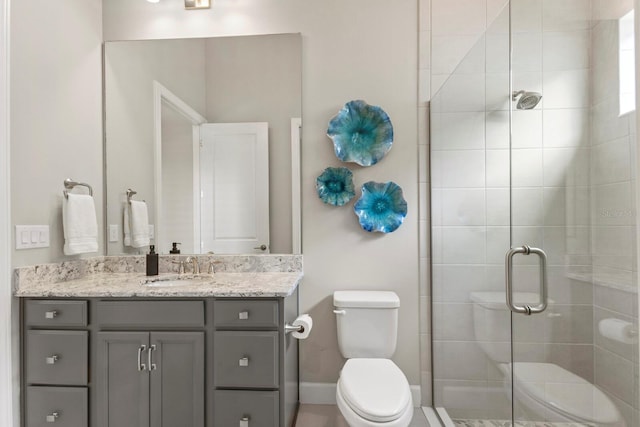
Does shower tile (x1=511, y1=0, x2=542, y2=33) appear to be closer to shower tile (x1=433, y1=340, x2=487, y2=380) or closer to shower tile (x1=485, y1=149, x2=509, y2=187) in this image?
shower tile (x1=485, y1=149, x2=509, y2=187)

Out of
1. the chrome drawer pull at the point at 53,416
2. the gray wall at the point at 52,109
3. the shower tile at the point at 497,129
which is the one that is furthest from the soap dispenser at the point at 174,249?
the shower tile at the point at 497,129

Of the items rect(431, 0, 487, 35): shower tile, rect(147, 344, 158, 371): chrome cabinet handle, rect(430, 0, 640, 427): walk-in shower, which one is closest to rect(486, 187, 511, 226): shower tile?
rect(430, 0, 640, 427): walk-in shower

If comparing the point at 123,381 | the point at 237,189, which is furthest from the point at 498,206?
the point at 123,381

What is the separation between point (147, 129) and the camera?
2.20 metres

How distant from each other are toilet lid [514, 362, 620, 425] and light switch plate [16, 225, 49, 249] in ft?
7.01

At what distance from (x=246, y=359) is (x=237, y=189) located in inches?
39.8

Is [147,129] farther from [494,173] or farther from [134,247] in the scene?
[494,173]

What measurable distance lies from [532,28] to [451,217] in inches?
37.7

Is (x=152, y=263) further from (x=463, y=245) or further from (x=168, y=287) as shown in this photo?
(x=463, y=245)

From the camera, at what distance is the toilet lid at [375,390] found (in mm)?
1366

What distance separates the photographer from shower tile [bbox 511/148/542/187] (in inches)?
43.9

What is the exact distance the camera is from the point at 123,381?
1555 millimetres

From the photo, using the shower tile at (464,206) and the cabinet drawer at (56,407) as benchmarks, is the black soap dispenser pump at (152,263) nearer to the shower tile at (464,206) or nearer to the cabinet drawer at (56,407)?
the cabinet drawer at (56,407)

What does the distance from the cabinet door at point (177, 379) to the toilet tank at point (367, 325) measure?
757 millimetres
